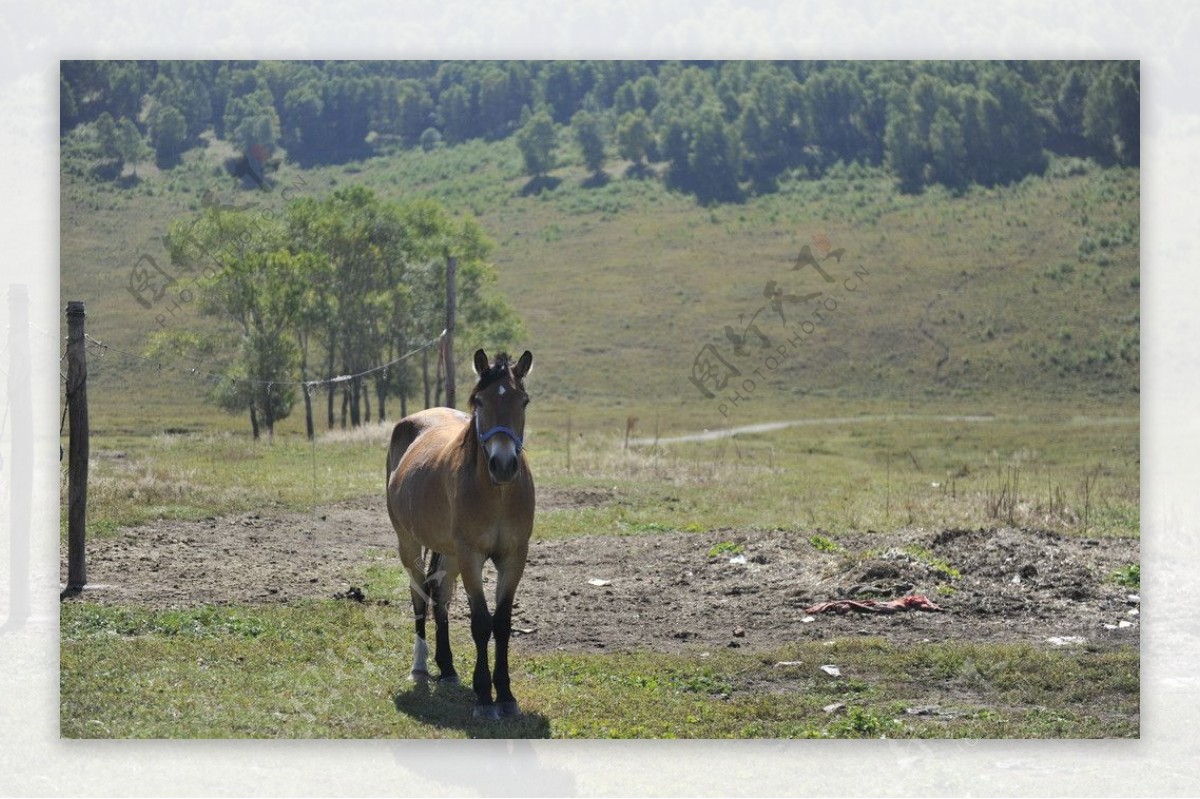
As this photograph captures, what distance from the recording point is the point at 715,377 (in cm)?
7350

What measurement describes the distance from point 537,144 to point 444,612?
95737mm

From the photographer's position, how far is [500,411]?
917cm

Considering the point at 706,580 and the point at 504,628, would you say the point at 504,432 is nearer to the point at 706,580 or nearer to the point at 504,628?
the point at 504,628

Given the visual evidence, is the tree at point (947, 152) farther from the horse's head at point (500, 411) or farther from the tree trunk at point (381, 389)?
the horse's head at point (500, 411)

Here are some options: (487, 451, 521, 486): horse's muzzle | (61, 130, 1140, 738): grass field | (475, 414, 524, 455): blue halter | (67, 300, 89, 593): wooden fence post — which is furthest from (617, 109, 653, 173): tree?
(487, 451, 521, 486): horse's muzzle

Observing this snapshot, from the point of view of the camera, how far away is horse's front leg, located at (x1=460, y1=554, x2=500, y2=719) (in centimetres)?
959

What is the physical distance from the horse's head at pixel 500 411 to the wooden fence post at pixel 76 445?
5.44 meters

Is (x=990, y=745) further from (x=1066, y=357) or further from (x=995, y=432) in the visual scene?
(x=1066, y=357)

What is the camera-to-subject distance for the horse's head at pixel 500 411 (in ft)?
29.4

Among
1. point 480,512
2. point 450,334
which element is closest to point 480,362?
point 480,512

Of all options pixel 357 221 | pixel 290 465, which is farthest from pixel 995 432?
pixel 290 465

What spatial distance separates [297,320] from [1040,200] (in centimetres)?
5651

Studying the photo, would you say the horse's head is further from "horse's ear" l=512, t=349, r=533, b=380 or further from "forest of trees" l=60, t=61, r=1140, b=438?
"forest of trees" l=60, t=61, r=1140, b=438

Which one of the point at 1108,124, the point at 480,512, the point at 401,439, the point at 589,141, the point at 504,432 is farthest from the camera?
the point at 589,141
